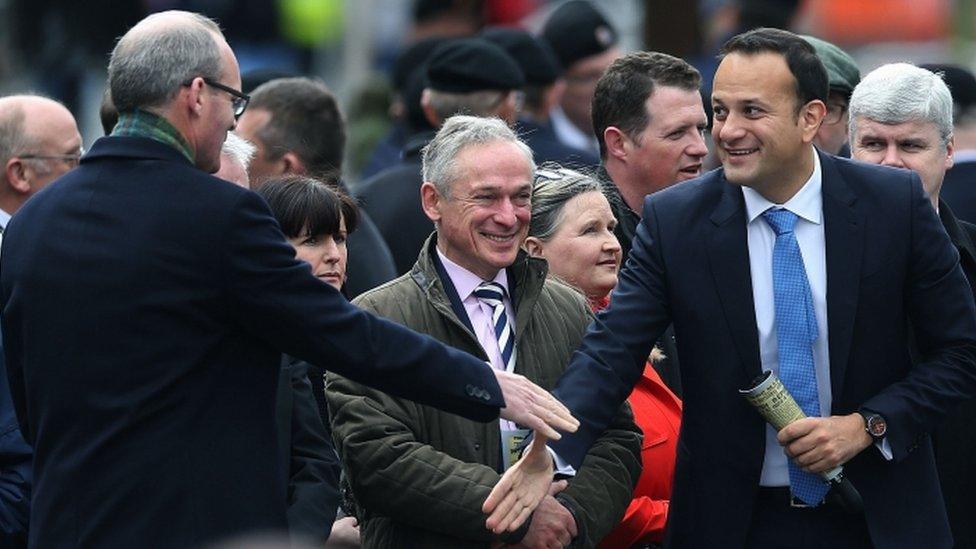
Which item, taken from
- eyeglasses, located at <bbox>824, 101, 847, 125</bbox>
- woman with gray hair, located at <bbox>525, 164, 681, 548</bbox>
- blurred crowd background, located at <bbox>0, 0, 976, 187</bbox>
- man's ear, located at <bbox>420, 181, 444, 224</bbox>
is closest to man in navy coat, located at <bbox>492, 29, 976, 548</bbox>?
woman with gray hair, located at <bbox>525, 164, 681, 548</bbox>

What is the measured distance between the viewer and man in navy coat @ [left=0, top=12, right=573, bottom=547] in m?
5.08

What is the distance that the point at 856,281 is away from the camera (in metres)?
5.45

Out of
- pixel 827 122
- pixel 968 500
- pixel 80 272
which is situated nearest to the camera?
pixel 80 272

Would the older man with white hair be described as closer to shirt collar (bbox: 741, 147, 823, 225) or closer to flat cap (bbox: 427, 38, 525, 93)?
shirt collar (bbox: 741, 147, 823, 225)

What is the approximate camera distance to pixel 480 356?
581cm

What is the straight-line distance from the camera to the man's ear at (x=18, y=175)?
23.4 ft

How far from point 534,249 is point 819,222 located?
132 cm

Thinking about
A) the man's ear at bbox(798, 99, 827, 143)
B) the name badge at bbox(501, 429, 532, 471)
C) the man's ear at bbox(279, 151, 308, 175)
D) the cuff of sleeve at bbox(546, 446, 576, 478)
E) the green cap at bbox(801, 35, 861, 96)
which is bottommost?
the man's ear at bbox(279, 151, 308, 175)

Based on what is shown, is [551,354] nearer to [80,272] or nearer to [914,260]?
[914,260]

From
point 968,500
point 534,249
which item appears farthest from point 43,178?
point 968,500

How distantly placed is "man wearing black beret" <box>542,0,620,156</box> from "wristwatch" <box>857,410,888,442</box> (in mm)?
6419

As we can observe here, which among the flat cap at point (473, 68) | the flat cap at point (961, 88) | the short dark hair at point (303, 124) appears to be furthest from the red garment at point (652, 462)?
the flat cap at point (473, 68)

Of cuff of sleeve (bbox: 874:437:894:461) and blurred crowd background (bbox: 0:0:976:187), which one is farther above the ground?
cuff of sleeve (bbox: 874:437:894:461)

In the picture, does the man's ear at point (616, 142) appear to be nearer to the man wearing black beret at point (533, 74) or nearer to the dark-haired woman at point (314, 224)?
the dark-haired woman at point (314, 224)
